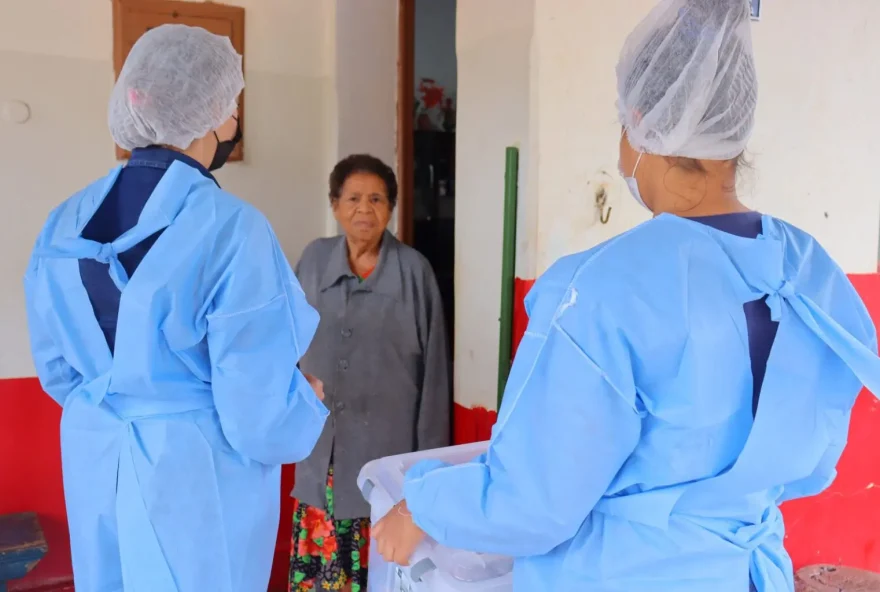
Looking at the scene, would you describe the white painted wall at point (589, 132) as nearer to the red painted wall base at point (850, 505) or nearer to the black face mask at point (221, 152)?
the red painted wall base at point (850, 505)

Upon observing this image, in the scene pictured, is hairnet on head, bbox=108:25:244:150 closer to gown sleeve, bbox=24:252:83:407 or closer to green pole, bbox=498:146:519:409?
gown sleeve, bbox=24:252:83:407

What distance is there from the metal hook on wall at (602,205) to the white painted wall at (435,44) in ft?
3.94

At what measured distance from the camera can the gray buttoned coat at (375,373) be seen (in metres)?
1.97

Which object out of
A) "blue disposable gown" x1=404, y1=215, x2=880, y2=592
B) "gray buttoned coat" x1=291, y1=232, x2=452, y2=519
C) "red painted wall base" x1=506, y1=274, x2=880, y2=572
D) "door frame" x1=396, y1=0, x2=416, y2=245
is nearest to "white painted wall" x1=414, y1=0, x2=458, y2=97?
"door frame" x1=396, y1=0, x2=416, y2=245

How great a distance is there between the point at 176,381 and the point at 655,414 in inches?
32.7

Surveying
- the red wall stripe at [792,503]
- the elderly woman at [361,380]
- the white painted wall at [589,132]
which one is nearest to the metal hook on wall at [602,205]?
the white painted wall at [589,132]

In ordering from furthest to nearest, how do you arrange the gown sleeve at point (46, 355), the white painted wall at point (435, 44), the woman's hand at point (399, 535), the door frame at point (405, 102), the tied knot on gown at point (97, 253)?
the white painted wall at point (435, 44)
the door frame at point (405, 102)
the gown sleeve at point (46, 355)
the tied knot on gown at point (97, 253)
the woman's hand at point (399, 535)

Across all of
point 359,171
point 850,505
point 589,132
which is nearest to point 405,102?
point 359,171

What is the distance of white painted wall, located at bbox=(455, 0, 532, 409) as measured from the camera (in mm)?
1708

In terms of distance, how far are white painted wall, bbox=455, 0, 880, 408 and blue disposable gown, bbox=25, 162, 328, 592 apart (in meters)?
0.63

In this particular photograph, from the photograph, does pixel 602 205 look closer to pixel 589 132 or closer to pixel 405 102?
pixel 589 132

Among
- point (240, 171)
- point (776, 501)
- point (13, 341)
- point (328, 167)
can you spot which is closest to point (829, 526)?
point (776, 501)

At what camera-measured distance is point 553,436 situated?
840 mm

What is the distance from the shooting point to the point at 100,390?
1.27 meters
